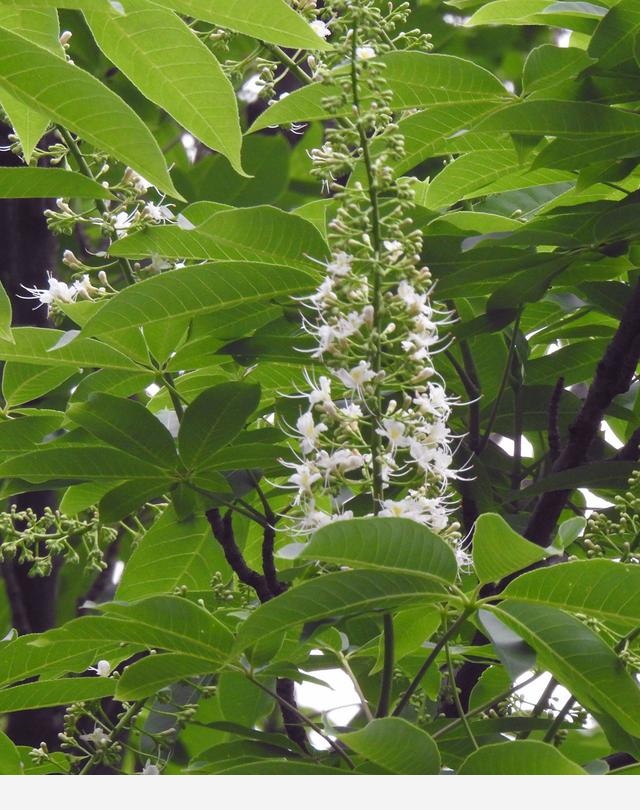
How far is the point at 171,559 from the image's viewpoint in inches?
79.4

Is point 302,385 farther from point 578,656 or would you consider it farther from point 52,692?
point 578,656

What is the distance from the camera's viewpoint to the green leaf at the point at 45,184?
1490 mm

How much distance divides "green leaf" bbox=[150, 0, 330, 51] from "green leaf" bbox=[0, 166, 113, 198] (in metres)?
0.33

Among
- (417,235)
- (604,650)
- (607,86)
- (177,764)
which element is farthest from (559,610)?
(177,764)

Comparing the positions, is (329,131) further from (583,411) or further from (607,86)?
(583,411)

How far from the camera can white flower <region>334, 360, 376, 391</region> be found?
4.18ft

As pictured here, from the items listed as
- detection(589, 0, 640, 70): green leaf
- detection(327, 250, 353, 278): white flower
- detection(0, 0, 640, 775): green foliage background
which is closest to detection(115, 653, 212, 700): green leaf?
detection(0, 0, 640, 775): green foliage background

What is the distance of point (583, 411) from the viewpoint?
1793mm

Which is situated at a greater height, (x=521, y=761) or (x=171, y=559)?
(x=521, y=761)

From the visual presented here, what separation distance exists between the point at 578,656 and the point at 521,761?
0.15m

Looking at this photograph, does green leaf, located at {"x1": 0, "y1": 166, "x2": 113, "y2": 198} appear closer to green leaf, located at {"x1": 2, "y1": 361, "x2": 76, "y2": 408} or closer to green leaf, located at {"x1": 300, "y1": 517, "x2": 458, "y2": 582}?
green leaf, located at {"x1": 2, "y1": 361, "x2": 76, "y2": 408}

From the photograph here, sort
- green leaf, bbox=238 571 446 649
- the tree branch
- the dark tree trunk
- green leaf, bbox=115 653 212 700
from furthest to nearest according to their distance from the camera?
the dark tree trunk → the tree branch → green leaf, bbox=115 653 212 700 → green leaf, bbox=238 571 446 649

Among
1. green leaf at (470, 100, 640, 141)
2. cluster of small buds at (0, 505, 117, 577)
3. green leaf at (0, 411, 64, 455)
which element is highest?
green leaf at (470, 100, 640, 141)

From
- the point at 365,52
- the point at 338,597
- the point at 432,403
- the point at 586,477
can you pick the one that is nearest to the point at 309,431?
the point at 432,403
